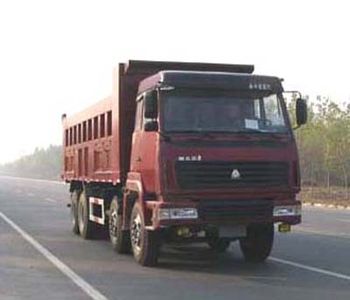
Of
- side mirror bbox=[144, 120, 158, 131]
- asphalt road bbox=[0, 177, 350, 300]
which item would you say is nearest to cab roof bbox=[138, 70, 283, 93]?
side mirror bbox=[144, 120, 158, 131]

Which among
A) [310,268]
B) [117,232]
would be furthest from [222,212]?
[117,232]

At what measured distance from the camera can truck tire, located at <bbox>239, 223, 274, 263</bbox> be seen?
14.4 meters

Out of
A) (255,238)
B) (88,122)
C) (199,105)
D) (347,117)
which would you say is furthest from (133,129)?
(347,117)

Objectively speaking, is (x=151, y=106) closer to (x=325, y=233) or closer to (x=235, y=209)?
(x=235, y=209)

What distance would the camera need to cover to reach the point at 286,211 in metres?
13.3

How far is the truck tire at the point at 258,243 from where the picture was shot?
14430 millimetres

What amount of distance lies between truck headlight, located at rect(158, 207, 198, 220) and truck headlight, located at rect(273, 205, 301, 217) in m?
1.34

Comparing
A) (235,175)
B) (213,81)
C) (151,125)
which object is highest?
(213,81)

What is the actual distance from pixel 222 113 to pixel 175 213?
1.78 metres

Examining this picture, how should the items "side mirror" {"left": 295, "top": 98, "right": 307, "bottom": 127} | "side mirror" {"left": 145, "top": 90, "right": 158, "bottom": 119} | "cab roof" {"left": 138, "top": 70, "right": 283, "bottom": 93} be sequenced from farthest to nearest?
1. "side mirror" {"left": 295, "top": 98, "right": 307, "bottom": 127}
2. "cab roof" {"left": 138, "top": 70, "right": 283, "bottom": 93}
3. "side mirror" {"left": 145, "top": 90, "right": 158, "bottom": 119}

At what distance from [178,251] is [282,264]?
8.09 ft

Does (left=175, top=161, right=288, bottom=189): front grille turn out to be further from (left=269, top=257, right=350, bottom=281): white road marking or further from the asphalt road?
(left=269, top=257, right=350, bottom=281): white road marking

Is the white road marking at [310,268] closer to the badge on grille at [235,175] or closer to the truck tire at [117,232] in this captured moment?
the badge on grille at [235,175]

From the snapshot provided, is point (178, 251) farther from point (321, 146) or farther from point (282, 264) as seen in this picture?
point (321, 146)
